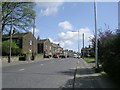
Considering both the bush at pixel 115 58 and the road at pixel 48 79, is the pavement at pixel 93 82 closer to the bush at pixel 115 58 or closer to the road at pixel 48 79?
the road at pixel 48 79

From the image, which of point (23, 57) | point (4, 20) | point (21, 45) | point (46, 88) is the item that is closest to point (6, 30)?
point (4, 20)

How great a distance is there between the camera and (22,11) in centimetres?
6244

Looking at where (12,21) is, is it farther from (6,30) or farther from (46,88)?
(46,88)

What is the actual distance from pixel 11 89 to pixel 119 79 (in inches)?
185

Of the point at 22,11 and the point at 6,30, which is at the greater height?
the point at 22,11

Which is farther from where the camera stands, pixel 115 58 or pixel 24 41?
pixel 24 41

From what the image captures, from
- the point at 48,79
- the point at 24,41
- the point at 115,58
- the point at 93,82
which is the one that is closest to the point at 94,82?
the point at 93,82

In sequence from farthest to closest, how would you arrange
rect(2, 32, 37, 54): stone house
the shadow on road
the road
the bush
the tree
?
rect(2, 32, 37, 54): stone house → the tree → the road → the shadow on road → the bush

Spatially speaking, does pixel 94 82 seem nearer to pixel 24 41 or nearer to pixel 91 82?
pixel 91 82

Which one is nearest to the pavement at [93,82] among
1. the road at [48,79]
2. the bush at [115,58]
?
the road at [48,79]

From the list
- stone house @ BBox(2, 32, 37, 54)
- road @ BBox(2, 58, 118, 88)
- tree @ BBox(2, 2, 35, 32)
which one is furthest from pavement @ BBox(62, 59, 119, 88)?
stone house @ BBox(2, 32, 37, 54)

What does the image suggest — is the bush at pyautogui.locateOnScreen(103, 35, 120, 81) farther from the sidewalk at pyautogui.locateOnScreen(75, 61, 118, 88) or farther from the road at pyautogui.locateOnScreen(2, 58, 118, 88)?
the road at pyautogui.locateOnScreen(2, 58, 118, 88)

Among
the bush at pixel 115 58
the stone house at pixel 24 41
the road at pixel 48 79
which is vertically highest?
the stone house at pixel 24 41

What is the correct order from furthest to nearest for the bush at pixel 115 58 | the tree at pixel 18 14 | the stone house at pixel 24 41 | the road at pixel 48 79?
1. the stone house at pixel 24 41
2. the tree at pixel 18 14
3. the road at pixel 48 79
4. the bush at pixel 115 58
